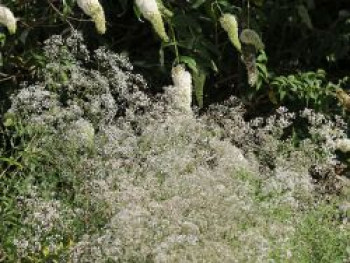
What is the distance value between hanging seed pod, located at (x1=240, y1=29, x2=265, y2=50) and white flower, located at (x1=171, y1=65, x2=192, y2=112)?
401mm

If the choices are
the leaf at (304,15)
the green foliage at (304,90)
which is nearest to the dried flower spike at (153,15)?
the green foliage at (304,90)

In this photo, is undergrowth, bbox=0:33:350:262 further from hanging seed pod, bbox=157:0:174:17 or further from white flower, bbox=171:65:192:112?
hanging seed pod, bbox=157:0:174:17

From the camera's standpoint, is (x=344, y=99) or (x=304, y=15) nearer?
(x=344, y=99)

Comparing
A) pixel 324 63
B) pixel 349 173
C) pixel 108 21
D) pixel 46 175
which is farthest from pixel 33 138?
pixel 324 63

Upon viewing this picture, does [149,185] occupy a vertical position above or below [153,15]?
below

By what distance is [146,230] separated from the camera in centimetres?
312

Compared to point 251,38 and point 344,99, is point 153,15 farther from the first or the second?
point 344,99

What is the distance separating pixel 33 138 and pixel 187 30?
106cm

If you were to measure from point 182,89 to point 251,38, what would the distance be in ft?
1.71

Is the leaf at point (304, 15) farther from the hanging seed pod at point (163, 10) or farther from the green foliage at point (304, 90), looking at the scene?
the hanging seed pod at point (163, 10)

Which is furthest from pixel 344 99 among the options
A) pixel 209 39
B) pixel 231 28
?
pixel 231 28

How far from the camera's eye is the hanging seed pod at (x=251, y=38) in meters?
4.51

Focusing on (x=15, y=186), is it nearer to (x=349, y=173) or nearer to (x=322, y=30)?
(x=349, y=173)

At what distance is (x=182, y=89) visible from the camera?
419 cm
